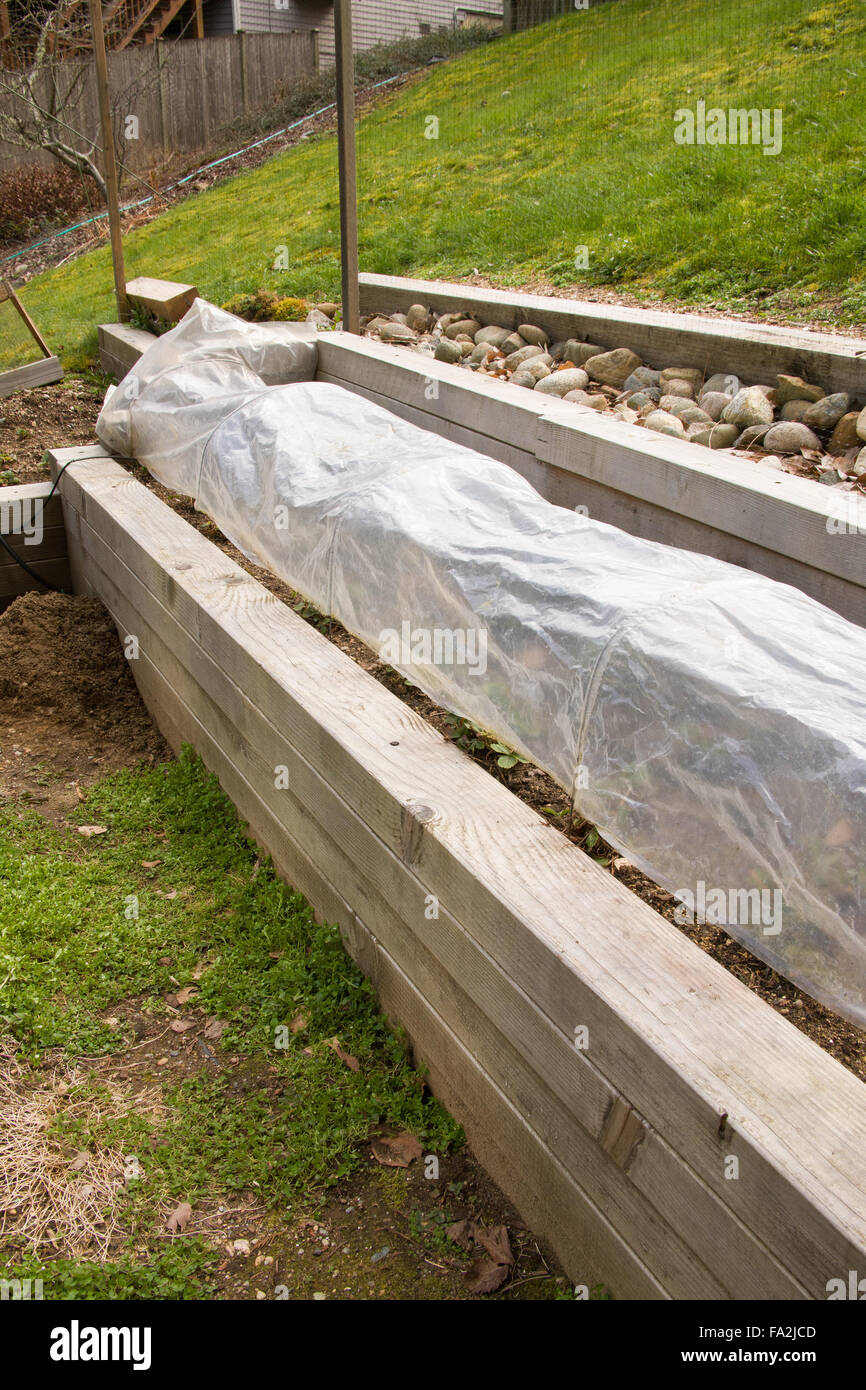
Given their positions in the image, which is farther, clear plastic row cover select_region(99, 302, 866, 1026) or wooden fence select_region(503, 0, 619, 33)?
wooden fence select_region(503, 0, 619, 33)

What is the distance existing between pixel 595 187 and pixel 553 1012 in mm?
7165

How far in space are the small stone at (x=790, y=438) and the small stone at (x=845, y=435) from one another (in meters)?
0.06

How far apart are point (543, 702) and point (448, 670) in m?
0.40

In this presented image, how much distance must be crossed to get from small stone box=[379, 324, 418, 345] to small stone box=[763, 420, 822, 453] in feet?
9.36

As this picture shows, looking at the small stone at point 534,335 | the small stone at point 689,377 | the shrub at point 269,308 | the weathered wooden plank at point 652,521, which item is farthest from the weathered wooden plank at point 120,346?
the small stone at point 689,377

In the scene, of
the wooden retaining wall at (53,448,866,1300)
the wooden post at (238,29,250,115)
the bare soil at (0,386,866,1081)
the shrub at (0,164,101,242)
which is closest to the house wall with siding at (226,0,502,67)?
the wooden post at (238,29,250,115)

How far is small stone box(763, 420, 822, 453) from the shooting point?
390 cm

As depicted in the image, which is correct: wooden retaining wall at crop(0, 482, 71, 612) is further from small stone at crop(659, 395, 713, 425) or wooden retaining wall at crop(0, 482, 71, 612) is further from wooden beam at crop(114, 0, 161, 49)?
wooden beam at crop(114, 0, 161, 49)

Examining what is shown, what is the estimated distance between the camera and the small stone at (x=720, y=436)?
161 inches

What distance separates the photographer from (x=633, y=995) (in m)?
1.65

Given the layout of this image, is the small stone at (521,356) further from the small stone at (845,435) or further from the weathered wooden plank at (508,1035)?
the weathered wooden plank at (508,1035)

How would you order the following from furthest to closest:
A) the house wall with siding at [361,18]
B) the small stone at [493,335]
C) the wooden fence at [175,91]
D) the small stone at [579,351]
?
1. the house wall with siding at [361,18]
2. the wooden fence at [175,91]
3. the small stone at [493,335]
4. the small stone at [579,351]

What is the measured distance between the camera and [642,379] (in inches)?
189
